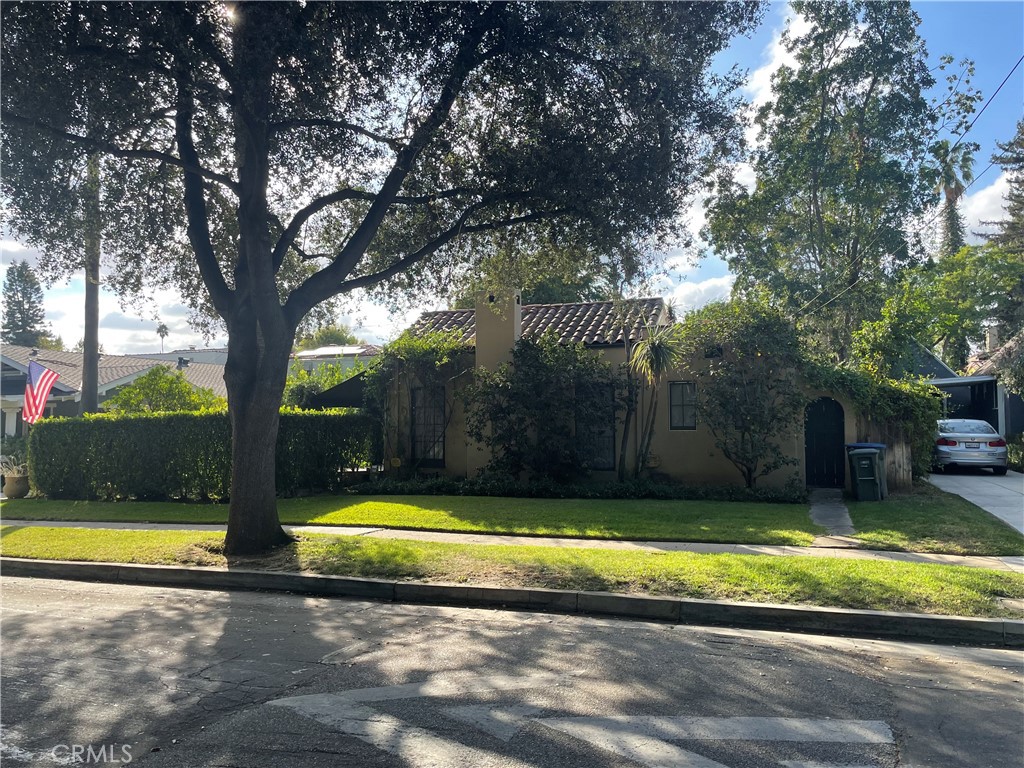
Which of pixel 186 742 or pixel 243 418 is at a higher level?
pixel 243 418

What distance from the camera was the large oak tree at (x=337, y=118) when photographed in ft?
30.3

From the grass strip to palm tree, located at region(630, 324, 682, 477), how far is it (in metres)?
6.73

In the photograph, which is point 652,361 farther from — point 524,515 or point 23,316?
point 23,316

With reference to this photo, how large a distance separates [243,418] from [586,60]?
6.60 metres

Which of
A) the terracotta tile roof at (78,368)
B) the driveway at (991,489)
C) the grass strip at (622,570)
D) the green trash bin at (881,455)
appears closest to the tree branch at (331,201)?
the grass strip at (622,570)

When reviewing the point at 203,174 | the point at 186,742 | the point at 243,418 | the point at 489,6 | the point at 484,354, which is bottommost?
the point at 186,742

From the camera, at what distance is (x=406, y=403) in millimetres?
18891

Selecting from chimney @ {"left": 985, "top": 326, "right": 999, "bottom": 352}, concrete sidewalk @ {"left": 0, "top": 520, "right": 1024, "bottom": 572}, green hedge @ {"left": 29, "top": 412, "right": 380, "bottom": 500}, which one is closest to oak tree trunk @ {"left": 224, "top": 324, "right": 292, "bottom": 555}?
concrete sidewalk @ {"left": 0, "top": 520, "right": 1024, "bottom": 572}

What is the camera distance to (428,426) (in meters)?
18.8

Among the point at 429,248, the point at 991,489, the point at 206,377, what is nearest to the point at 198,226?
the point at 429,248

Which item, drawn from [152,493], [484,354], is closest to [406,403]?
[484,354]

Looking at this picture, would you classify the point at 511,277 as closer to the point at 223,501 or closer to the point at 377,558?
the point at 377,558

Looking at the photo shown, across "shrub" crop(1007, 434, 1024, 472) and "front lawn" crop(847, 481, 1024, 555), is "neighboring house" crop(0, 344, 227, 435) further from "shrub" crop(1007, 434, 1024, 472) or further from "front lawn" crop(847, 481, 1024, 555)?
"shrub" crop(1007, 434, 1024, 472)

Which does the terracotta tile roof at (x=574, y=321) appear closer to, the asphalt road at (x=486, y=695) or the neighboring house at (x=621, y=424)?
the neighboring house at (x=621, y=424)
